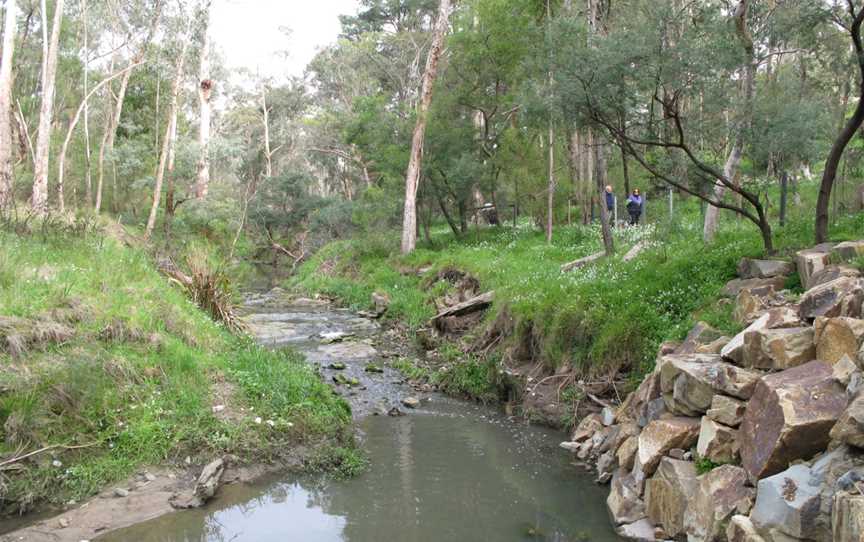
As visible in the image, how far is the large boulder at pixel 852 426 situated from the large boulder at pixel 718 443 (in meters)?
1.05

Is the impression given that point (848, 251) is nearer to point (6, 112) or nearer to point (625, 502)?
point (625, 502)

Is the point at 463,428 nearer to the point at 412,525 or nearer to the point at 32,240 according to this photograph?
the point at 412,525

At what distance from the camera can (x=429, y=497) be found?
276 inches

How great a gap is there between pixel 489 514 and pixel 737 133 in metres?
6.84

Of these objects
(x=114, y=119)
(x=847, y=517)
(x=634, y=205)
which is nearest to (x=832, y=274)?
(x=847, y=517)

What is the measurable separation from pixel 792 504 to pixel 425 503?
3540 mm

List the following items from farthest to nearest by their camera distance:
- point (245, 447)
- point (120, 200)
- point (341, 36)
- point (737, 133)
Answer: point (341, 36) < point (120, 200) < point (737, 133) < point (245, 447)

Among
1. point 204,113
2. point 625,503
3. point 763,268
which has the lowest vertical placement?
point 625,503

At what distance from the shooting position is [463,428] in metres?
9.14

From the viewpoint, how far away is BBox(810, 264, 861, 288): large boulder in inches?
257

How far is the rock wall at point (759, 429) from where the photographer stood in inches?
182

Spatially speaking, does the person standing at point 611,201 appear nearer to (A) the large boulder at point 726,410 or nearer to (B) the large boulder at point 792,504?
(A) the large boulder at point 726,410

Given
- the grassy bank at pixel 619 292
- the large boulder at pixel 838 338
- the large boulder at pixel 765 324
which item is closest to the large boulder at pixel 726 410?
the large boulder at pixel 765 324

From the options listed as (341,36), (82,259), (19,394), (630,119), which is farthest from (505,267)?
(341,36)
